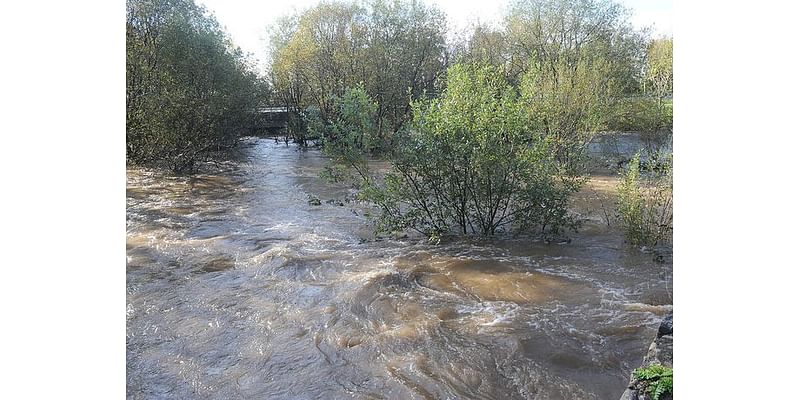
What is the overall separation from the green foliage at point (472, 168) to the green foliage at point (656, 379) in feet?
19.3

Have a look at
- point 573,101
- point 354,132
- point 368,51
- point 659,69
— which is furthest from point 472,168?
point 368,51

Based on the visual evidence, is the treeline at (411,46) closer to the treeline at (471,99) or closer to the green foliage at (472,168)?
the treeline at (471,99)

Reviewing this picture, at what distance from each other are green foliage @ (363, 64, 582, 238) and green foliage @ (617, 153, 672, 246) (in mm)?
803

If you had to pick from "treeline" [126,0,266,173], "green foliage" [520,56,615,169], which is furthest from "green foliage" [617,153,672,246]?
"treeline" [126,0,266,173]

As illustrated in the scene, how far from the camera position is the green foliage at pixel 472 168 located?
8578mm

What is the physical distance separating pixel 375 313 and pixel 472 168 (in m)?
3.11

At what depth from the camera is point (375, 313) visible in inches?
249

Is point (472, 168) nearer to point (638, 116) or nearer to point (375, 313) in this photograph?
point (375, 313)

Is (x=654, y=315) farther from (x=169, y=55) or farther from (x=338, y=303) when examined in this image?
(x=169, y=55)

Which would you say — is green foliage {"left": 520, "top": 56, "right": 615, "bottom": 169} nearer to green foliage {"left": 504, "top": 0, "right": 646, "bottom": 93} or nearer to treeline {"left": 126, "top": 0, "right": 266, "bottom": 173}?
green foliage {"left": 504, "top": 0, "right": 646, "bottom": 93}

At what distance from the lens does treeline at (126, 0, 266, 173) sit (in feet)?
53.2

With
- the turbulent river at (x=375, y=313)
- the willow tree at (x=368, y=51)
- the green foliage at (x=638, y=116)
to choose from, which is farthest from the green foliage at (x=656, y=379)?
the willow tree at (x=368, y=51)
